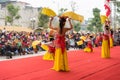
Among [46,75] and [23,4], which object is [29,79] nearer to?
[46,75]

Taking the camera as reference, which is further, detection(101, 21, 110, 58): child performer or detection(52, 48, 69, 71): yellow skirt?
detection(101, 21, 110, 58): child performer

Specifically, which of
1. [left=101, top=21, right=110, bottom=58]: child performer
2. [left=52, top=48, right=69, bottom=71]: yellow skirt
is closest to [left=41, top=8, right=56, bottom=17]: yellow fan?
[left=52, top=48, right=69, bottom=71]: yellow skirt

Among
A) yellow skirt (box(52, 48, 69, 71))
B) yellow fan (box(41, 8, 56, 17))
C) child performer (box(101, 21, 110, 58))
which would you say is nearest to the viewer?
yellow fan (box(41, 8, 56, 17))

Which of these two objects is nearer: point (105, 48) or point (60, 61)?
point (60, 61)

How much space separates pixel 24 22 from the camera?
46250 millimetres

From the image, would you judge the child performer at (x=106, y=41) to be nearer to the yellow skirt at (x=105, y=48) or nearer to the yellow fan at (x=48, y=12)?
the yellow skirt at (x=105, y=48)

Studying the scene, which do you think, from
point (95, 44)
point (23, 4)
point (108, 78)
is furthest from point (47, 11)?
point (23, 4)

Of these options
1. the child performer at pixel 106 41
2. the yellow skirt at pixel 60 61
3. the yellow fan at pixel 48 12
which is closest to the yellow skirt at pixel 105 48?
the child performer at pixel 106 41

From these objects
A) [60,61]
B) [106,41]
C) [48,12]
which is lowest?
[60,61]

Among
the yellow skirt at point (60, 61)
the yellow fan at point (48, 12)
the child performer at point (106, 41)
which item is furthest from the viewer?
the child performer at point (106, 41)

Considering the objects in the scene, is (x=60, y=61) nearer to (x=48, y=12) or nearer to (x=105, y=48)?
(x=48, y=12)

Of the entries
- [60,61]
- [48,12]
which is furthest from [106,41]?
[48,12]

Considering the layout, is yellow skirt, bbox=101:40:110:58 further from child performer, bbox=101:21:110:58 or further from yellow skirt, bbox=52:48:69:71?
yellow skirt, bbox=52:48:69:71

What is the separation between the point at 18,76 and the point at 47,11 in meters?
1.82
